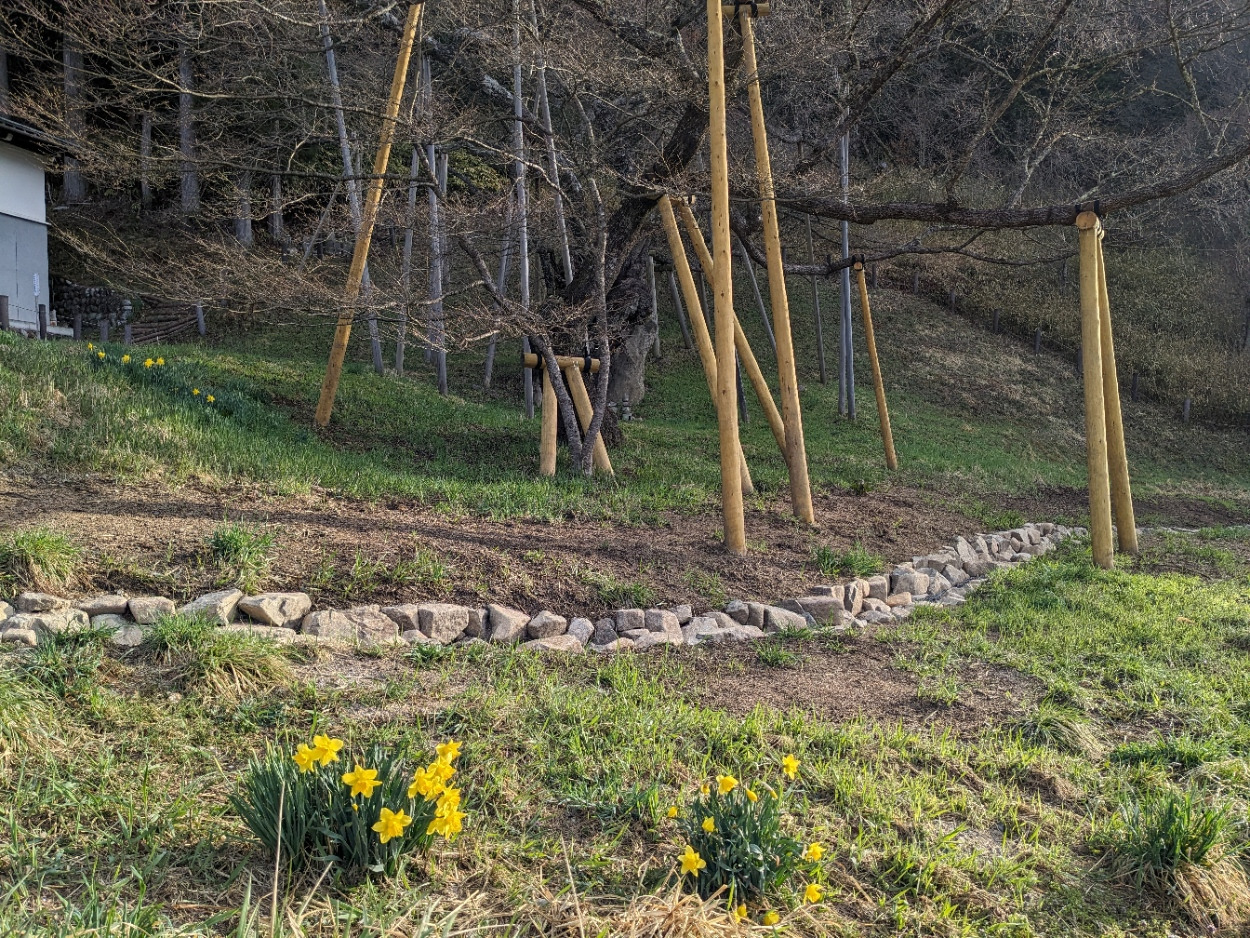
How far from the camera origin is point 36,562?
13.6 feet

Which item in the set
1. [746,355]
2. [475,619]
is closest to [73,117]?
[746,355]

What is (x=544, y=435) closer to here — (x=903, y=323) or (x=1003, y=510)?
(x=1003, y=510)

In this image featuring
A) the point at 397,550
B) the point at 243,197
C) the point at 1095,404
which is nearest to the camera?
the point at 397,550

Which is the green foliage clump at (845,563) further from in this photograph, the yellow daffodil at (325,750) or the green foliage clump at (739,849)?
the yellow daffodil at (325,750)

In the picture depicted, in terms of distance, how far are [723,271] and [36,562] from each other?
432 cm

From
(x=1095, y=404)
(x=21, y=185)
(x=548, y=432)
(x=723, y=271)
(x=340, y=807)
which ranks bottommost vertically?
(x=340, y=807)

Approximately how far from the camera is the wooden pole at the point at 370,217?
7.87 meters

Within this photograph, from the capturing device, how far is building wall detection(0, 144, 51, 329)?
19.3m

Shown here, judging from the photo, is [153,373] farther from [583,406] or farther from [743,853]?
[743,853]

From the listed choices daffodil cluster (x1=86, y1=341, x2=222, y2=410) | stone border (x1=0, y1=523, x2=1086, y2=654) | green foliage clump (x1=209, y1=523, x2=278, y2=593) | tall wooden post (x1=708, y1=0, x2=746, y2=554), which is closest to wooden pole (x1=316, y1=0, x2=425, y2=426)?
daffodil cluster (x1=86, y1=341, x2=222, y2=410)

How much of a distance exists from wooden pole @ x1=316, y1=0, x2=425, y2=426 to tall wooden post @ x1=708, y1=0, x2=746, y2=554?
9.14ft

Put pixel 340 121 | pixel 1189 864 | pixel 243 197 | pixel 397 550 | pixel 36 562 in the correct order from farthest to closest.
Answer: pixel 340 121, pixel 243 197, pixel 397 550, pixel 36 562, pixel 1189 864

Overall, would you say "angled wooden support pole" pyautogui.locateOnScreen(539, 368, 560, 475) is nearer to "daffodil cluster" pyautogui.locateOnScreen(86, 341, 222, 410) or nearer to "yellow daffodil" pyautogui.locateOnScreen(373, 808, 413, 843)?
"daffodil cluster" pyautogui.locateOnScreen(86, 341, 222, 410)

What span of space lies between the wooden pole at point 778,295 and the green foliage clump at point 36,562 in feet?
16.2
